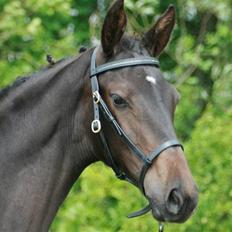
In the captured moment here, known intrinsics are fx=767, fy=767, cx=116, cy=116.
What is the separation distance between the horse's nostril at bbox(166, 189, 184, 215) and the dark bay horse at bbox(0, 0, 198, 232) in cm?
6

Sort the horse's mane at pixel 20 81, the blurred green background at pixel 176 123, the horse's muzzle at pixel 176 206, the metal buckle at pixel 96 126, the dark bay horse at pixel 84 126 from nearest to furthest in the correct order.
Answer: the horse's muzzle at pixel 176 206, the dark bay horse at pixel 84 126, the metal buckle at pixel 96 126, the horse's mane at pixel 20 81, the blurred green background at pixel 176 123

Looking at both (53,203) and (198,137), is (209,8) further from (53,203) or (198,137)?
(53,203)

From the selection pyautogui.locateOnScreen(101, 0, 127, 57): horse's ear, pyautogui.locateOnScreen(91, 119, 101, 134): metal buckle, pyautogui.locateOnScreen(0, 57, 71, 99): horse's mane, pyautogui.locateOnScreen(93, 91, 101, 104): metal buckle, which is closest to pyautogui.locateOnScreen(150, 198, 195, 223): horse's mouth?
pyautogui.locateOnScreen(91, 119, 101, 134): metal buckle

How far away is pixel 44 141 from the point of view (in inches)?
176

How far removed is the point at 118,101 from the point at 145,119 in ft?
0.66

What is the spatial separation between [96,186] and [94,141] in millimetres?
2853

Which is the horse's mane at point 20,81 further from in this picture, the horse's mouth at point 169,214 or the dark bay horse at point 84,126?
the horse's mouth at point 169,214

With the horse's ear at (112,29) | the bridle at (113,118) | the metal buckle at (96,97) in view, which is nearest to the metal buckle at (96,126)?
the bridle at (113,118)

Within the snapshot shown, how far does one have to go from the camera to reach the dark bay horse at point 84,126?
4190mm

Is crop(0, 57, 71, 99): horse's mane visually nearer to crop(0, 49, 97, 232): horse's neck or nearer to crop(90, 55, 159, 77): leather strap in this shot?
crop(0, 49, 97, 232): horse's neck

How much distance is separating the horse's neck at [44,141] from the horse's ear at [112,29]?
197 millimetres

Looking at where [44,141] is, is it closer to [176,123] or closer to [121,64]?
[121,64]

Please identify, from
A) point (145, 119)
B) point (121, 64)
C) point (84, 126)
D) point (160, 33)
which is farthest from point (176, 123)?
point (145, 119)

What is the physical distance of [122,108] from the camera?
427 cm
